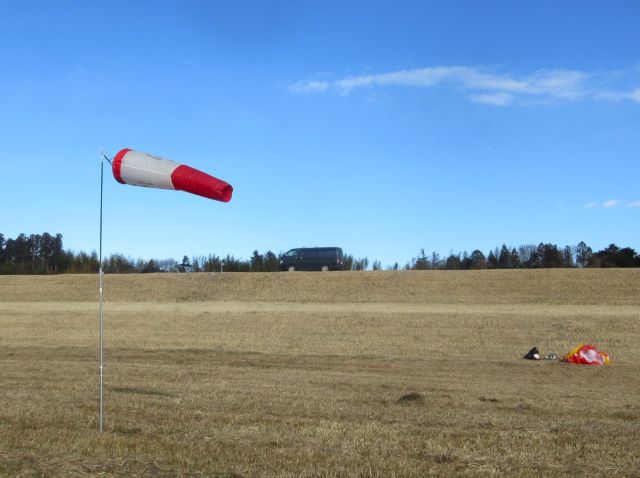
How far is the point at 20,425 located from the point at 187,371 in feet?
32.8

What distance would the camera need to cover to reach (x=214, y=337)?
31.2 metres

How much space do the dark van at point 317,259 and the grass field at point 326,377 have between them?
571 cm

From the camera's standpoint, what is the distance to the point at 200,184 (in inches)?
286

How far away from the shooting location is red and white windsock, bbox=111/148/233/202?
724 cm

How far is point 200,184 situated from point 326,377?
1132cm

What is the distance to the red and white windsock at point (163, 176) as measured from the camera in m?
7.24

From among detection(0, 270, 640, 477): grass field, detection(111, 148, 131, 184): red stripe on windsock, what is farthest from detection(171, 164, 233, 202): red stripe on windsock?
detection(0, 270, 640, 477): grass field

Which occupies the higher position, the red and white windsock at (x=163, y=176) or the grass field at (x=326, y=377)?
the red and white windsock at (x=163, y=176)

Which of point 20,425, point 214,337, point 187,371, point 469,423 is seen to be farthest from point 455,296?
point 20,425

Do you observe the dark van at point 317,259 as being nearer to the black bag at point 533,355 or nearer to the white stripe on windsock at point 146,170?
the black bag at point 533,355

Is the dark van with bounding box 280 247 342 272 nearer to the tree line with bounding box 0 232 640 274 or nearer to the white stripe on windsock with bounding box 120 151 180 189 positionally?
the tree line with bounding box 0 232 640 274

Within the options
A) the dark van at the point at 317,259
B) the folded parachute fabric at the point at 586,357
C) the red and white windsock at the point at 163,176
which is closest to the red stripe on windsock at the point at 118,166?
the red and white windsock at the point at 163,176

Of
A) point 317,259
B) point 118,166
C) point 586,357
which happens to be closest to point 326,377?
point 586,357

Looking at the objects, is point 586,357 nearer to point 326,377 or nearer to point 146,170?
point 326,377
